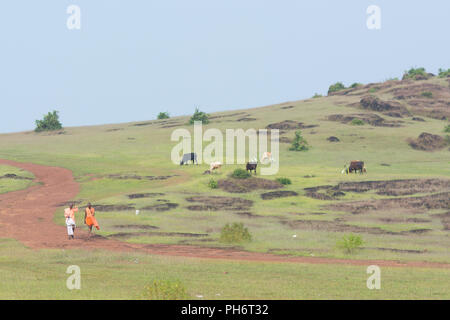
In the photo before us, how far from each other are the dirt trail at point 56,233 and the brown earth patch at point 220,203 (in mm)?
7528

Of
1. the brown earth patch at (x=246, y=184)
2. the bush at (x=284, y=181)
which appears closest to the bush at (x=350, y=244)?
the brown earth patch at (x=246, y=184)

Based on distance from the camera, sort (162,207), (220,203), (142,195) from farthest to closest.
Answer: (142,195) < (220,203) < (162,207)

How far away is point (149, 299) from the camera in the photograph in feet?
48.6

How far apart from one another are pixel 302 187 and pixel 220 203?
332 inches

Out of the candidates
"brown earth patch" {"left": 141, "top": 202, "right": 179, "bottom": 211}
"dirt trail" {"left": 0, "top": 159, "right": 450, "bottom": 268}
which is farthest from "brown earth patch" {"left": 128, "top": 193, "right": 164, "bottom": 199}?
"dirt trail" {"left": 0, "top": 159, "right": 450, "bottom": 268}

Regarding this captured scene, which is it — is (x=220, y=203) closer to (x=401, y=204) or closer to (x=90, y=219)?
(x=90, y=219)

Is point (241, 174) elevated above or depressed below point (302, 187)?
above

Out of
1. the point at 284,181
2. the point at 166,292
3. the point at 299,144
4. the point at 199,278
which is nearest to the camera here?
the point at 166,292

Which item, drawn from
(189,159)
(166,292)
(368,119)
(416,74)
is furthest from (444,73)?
(166,292)

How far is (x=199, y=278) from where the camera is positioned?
63.3 feet

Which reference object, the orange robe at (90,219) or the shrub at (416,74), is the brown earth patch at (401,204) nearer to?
the orange robe at (90,219)
